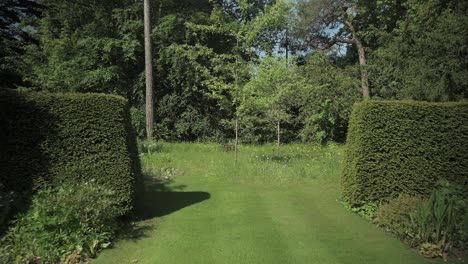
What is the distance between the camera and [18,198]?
4.81m

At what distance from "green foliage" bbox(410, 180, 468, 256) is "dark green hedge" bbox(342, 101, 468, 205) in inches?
45.4

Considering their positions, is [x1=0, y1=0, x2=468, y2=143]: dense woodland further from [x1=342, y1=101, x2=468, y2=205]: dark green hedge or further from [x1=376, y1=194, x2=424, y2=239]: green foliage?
[x1=376, y1=194, x2=424, y2=239]: green foliage

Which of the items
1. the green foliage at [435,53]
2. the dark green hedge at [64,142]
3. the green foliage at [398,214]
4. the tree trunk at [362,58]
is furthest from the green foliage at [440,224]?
the tree trunk at [362,58]

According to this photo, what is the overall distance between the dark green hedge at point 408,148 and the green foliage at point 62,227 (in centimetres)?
427

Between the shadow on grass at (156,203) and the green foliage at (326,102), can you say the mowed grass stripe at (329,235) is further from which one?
the green foliage at (326,102)

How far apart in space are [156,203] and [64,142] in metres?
2.32

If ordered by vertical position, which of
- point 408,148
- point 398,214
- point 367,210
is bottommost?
point 367,210

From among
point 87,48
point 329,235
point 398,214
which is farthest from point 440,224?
point 87,48

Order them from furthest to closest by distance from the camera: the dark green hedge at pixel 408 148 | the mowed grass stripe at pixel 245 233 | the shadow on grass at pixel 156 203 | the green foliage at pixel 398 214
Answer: the dark green hedge at pixel 408 148 < the shadow on grass at pixel 156 203 < the green foliage at pixel 398 214 < the mowed grass stripe at pixel 245 233

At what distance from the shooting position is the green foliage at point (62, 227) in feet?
13.6

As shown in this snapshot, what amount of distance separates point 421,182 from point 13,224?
634 cm

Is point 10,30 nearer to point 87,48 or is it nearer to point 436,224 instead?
point 87,48

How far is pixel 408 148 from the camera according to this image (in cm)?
603

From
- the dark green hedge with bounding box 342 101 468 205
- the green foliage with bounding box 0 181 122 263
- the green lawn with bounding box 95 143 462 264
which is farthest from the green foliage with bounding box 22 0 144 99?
the dark green hedge with bounding box 342 101 468 205
